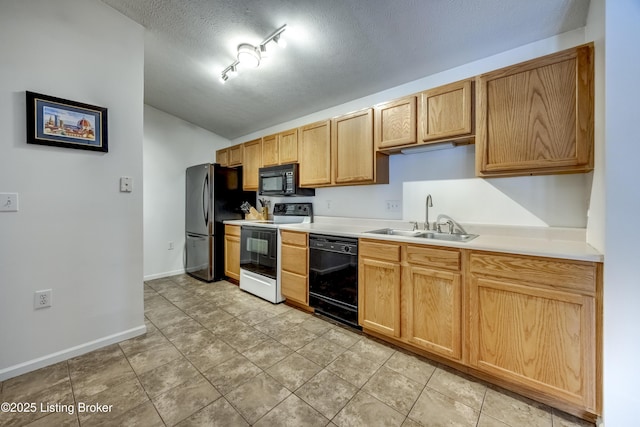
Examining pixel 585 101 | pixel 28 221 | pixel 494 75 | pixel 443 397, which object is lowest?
pixel 443 397

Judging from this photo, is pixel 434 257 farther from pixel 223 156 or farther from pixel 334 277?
pixel 223 156

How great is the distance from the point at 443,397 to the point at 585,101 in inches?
76.9

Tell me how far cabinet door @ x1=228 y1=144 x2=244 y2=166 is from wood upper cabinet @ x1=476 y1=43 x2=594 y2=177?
3.22 metres

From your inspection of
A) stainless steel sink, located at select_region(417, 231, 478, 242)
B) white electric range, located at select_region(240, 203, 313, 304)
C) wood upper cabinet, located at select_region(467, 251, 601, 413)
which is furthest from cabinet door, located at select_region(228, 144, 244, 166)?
wood upper cabinet, located at select_region(467, 251, 601, 413)

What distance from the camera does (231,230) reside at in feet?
11.8

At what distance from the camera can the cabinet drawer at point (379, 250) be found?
1965 millimetres

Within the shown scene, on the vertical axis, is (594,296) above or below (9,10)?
below

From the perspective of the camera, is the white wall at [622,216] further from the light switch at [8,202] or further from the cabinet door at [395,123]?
the light switch at [8,202]

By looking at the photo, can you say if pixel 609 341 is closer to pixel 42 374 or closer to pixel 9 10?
pixel 42 374

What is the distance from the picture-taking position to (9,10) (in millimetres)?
1680

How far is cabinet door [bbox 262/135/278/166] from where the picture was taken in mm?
3441

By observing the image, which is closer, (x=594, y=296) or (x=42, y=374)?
(x=594, y=296)

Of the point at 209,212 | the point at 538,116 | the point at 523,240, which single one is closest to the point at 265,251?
the point at 209,212

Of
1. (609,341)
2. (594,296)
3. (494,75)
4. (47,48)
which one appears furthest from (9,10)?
(609,341)
